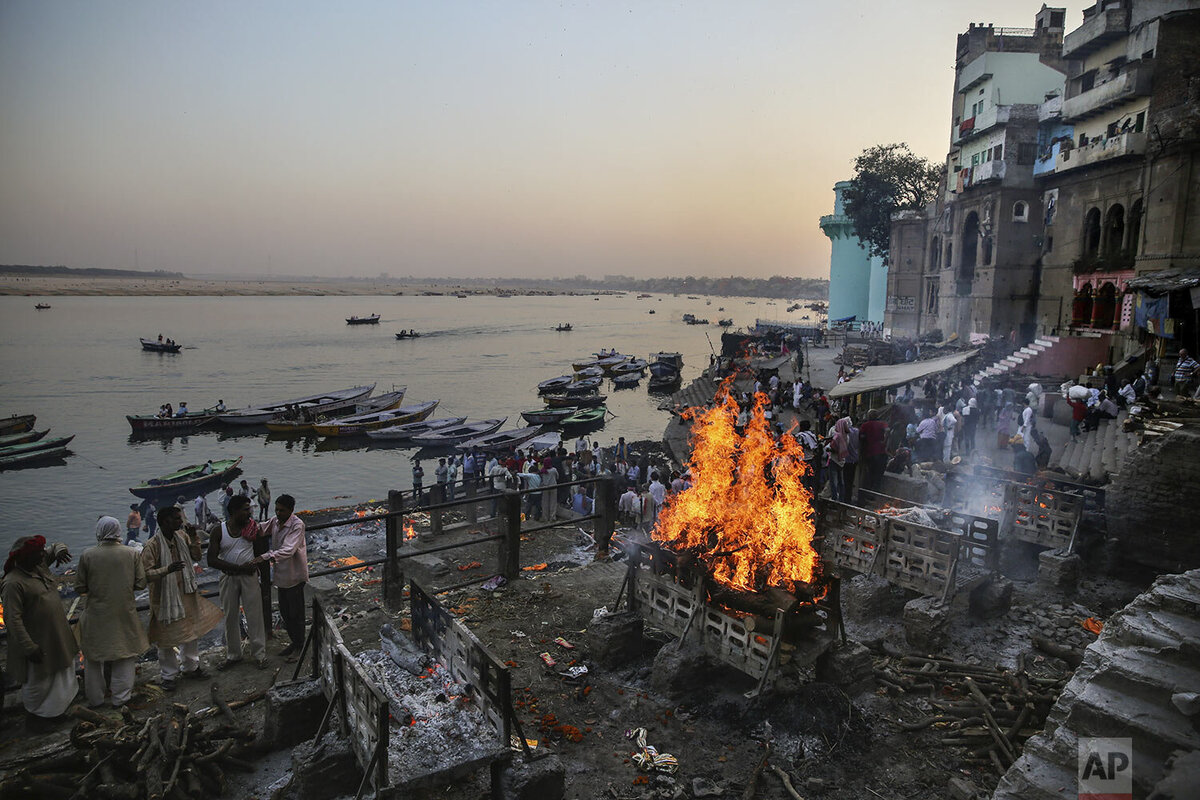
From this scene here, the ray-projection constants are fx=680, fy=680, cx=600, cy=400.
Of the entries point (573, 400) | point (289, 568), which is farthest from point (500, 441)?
point (289, 568)

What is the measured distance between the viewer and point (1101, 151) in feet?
88.3

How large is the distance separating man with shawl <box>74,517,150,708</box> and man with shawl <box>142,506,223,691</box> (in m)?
0.18

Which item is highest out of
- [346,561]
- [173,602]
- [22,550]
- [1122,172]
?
[1122,172]

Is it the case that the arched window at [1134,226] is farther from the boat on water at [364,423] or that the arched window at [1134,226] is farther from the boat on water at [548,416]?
the boat on water at [364,423]

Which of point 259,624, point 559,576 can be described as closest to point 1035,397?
point 559,576

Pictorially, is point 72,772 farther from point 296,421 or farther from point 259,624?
point 296,421

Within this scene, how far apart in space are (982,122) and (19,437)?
179 feet

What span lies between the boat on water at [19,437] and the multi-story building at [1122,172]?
166 feet

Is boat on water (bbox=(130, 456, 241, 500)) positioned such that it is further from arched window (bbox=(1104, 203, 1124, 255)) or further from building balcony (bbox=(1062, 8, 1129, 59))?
building balcony (bbox=(1062, 8, 1129, 59))

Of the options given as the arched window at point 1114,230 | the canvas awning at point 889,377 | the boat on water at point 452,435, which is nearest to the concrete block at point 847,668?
the canvas awning at point 889,377

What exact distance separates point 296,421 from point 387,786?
135 ft

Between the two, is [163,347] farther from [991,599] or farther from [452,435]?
[991,599]

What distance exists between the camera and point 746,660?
6281mm

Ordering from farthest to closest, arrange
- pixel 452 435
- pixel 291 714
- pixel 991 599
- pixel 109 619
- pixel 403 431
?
pixel 403 431 → pixel 452 435 → pixel 991 599 → pixel 109 619 → pixel 291 714
